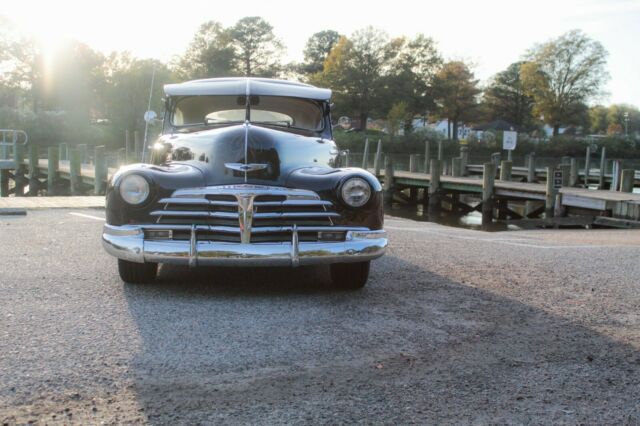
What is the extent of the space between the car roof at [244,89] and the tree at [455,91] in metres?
59.8

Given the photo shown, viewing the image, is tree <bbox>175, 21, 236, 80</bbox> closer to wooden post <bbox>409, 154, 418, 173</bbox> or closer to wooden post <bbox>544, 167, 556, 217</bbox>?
wooden post <bbox>409, 154, 418, 173</bbox>

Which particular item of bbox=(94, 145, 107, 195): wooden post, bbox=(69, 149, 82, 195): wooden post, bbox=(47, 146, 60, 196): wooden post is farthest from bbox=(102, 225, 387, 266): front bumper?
bbox=(47, 146, 60, 196): wooden post

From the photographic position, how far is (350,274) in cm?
557

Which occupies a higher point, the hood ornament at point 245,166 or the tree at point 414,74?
the tree at point 414,74

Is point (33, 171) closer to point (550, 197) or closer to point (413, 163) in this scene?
point (413, 163)

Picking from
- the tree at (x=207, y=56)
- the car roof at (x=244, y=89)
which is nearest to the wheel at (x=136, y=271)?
the car roof at (x=244, y=89)

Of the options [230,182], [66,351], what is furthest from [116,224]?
[66,351]

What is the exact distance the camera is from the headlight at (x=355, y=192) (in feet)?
17.3

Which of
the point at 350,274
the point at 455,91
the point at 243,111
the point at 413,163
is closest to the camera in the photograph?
the point at 350,274

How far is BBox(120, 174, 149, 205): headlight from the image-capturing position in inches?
203

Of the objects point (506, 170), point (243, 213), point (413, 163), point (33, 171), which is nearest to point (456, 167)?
point (413, 163)

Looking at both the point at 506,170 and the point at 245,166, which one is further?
the point at 506,170

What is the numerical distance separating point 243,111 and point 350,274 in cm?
229

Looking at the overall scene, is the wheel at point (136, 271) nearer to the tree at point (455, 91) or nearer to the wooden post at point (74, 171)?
the wooden post at point (74, 171)
